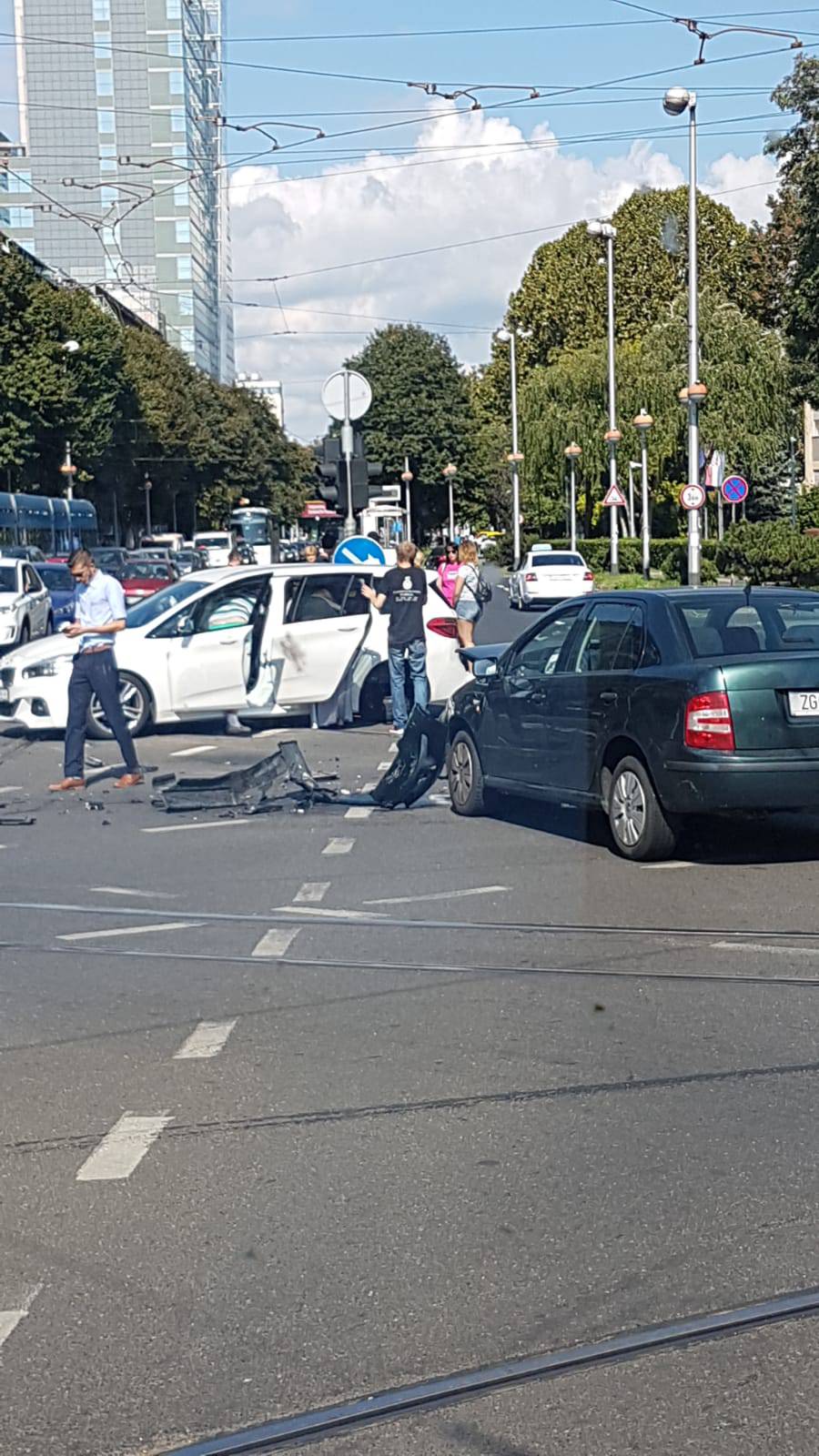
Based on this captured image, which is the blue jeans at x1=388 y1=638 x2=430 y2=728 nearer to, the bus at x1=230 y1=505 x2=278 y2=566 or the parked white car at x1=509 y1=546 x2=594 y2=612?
the parked white car at x1=509 y1=546 x2=594 y2=612

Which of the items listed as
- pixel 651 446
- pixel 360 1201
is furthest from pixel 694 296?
pixel 360 1201

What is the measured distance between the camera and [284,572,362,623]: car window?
59.1 ft

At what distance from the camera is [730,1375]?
146 inches

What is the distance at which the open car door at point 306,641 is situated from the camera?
17.7m

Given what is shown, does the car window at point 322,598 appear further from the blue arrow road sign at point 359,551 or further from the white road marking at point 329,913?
the white road marking at point 329,913

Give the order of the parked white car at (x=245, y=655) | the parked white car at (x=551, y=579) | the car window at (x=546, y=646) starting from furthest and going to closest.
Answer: the parked white car at (x=551, y=579)
the parked white car at (x=245, y=655)
the car window at (x=546, y=646)

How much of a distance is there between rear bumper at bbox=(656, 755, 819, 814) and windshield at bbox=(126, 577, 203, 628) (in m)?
9.10

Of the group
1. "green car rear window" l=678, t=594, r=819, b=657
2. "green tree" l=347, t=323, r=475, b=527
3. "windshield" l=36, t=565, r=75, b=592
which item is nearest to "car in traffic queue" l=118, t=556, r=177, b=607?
"windshield" l=36, t=565, r=75, b=592

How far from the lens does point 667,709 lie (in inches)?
382

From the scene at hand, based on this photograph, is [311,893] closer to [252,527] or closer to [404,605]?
[404,605]

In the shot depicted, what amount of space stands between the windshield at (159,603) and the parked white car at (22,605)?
37.0 feet

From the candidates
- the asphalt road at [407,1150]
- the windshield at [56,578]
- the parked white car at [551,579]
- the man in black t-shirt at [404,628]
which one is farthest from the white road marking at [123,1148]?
the parked white car at [551,579]

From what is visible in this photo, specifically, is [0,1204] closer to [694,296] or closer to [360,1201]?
[360,1201]

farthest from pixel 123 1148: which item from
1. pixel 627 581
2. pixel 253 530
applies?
pixel 253 530
